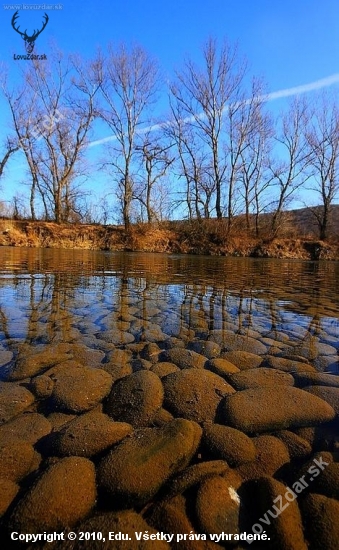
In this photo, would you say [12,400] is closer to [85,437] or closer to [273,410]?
[85,437]

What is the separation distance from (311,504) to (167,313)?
326 centimetres

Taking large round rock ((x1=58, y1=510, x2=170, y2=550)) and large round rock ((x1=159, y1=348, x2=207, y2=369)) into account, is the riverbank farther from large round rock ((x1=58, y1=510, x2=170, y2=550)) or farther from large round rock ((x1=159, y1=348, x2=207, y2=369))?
large round rock ((x1=58, y1=510, x2=170, y2=550))

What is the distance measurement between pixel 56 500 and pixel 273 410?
Result: 1.35 meters

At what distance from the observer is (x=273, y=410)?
202cm

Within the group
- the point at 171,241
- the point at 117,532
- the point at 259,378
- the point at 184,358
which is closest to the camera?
the point at 117,532

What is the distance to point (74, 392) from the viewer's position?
7.07ft

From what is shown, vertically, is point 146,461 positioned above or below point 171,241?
below

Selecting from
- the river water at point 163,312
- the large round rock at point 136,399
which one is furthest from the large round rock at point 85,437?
the river water at point 163,312

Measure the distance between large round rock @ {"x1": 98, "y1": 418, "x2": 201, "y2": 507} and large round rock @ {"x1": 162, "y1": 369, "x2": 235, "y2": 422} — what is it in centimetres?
26

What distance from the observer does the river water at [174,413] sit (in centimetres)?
128

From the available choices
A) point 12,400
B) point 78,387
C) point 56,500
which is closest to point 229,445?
point 56,500

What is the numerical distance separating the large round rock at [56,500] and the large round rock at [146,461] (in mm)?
→ 84

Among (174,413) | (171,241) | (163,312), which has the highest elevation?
(171,241)

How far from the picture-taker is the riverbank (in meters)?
25.0
